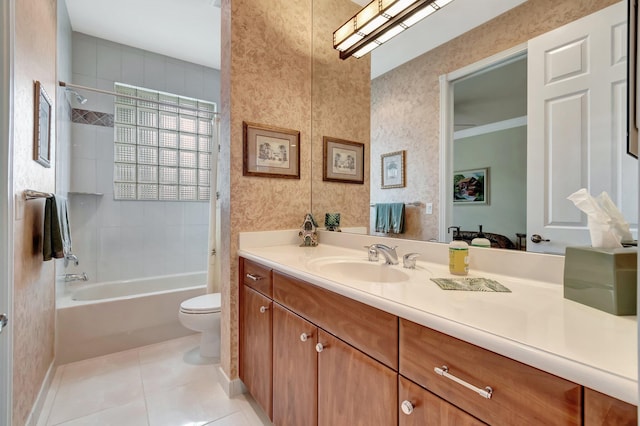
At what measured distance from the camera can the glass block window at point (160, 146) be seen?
2859 mm

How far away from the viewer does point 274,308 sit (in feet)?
4.38

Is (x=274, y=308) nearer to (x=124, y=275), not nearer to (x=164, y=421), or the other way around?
(x=164, y=421)

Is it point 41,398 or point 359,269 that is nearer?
point 359,269

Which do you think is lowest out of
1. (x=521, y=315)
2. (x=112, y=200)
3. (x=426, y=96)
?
(x=521, y=315)

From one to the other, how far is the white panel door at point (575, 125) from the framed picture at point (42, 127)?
2207 millimetres

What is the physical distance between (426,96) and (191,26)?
A: 7.54 ft

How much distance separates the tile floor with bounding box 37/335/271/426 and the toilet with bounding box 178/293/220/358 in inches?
3.5

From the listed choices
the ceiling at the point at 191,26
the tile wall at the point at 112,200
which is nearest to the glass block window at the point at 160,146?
the tile wall at the point at 112,200

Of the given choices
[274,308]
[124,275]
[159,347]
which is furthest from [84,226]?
[274,308]

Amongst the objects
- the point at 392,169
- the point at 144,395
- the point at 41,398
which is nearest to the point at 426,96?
the point at 392,169

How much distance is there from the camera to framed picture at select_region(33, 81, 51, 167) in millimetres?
1450

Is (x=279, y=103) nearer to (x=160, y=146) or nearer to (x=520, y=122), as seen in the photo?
(x=520, y=122)

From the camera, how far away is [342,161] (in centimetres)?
198

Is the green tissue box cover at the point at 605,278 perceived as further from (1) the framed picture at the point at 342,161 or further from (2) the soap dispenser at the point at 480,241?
Result: (1) the framed picture at the point at 342,161
